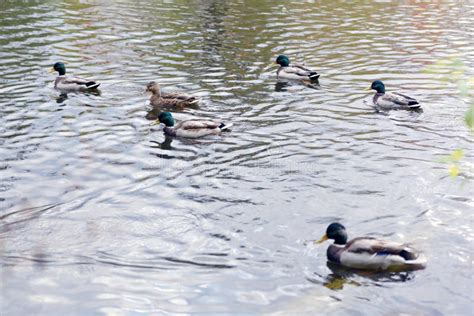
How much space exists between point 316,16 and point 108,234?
21081 mm

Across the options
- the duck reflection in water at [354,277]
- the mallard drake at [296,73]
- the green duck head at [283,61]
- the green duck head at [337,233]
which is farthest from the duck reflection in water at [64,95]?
the duck reflection in water at [354,277]

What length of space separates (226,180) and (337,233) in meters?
3.39

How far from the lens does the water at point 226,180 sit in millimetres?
10117

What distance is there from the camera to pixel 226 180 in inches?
547

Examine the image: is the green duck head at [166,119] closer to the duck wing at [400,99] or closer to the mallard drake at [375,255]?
the duck wing at [400,99]

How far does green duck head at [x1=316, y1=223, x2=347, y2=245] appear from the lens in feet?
35.9

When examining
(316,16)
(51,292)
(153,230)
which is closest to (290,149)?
(153,230)

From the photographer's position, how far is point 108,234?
11.7 meters

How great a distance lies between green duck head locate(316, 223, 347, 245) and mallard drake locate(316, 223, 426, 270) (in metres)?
0.02

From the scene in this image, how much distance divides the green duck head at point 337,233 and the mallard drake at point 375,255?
2cm

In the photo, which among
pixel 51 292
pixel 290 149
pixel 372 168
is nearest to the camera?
pixel 51 292

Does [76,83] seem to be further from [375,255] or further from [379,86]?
[375,255]

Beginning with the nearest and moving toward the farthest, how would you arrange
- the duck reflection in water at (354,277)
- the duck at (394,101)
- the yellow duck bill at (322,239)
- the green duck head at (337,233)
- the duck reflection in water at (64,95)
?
1. the duck reflection in water at (354,277)
2. the green duck head at (337,233)
3. the yellow duck bill at (322,239)
4. the duck at (394,101)
5. the duck reflection in water at (64,95)

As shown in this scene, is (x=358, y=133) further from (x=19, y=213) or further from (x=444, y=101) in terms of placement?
(x=19, y=213)
